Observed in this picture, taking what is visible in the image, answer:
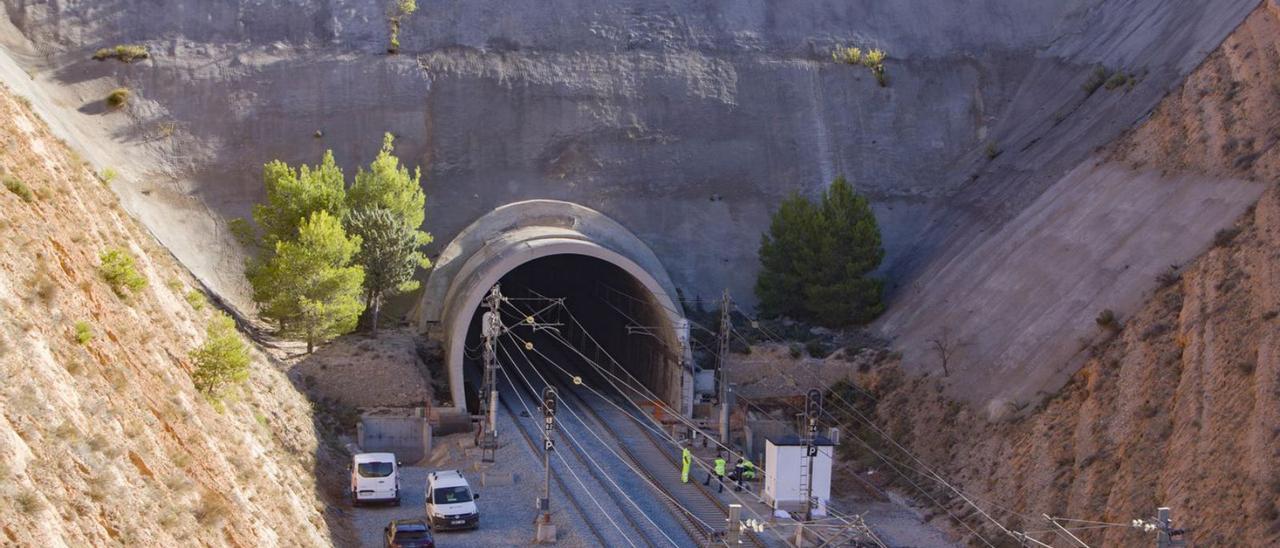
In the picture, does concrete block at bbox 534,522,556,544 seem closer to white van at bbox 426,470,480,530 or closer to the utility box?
white van at bbox 426,470,480,530

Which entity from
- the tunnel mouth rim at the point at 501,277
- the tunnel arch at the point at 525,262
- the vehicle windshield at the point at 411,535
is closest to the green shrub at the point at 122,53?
the tunnel arch at the point at 525,262

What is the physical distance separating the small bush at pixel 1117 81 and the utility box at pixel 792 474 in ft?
77.7

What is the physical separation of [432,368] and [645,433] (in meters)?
7.49

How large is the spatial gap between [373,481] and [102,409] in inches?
589

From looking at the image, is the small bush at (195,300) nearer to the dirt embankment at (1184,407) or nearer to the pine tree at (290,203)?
the pine tree at (290,203)

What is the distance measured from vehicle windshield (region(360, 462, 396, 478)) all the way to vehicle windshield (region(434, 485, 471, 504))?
6.43 ft

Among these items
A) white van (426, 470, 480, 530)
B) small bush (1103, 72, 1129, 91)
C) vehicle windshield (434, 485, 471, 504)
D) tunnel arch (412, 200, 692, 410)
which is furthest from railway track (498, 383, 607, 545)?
small bush (1103, 72, 1129, 91)

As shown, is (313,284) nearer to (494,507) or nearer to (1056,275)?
(494,507)

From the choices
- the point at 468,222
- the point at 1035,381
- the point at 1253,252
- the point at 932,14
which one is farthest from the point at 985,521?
the point at 932,14

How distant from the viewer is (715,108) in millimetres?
57156

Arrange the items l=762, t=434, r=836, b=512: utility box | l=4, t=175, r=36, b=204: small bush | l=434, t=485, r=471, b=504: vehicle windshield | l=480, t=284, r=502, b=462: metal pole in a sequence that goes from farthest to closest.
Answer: l=480, t=284, r=502, b=462: metal pole < l=434, t=485, r=471, b=504: vehicle windshield < l=762, t=434, r=836, b=512: utility box < l=4, t=175, r=36, b=204: small bush

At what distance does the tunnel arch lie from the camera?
45656 mm

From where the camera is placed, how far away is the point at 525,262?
4875cm

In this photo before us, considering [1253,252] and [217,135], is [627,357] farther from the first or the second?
[1253,252]
